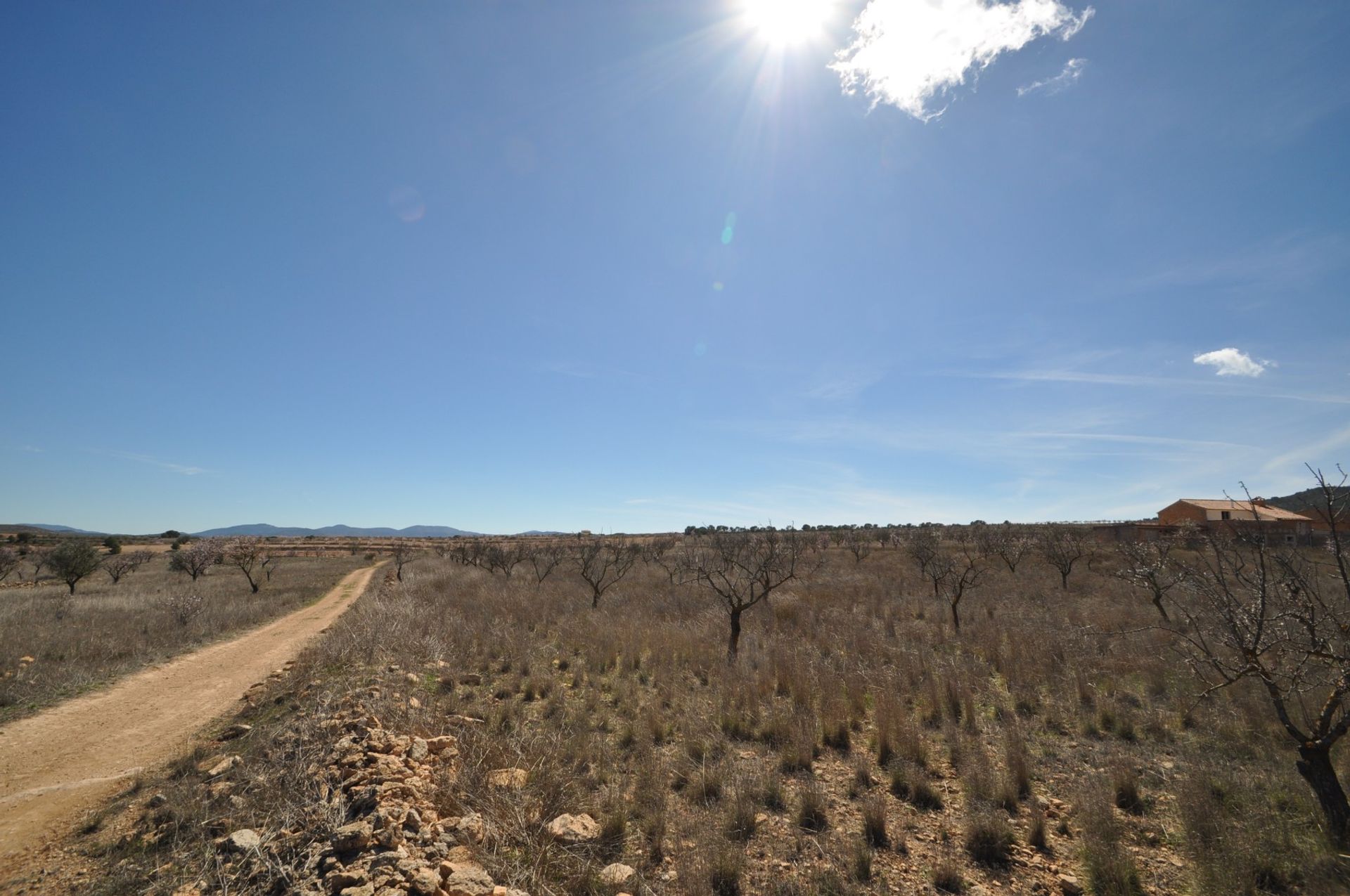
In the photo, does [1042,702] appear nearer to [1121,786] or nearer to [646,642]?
[1121,786]

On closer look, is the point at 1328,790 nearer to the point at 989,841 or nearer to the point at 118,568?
the point at 989,841

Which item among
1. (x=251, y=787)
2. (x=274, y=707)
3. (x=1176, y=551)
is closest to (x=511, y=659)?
(x=274, y=707)

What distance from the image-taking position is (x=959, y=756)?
7305mm

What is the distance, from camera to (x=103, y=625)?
595 inches

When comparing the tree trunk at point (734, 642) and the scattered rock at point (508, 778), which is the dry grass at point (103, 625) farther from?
the tree trunk at point (734, 642)

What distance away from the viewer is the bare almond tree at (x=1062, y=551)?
977 inches

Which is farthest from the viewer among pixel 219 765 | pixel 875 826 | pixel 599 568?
pixel 599 568

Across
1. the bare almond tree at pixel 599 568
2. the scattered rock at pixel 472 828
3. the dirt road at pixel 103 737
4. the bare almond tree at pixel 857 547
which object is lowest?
the dirt road at pixel 103 737

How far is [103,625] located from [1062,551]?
40.6 metres

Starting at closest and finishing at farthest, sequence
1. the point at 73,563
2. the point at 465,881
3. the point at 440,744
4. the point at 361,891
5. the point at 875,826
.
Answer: the point at 361,891 < the point at 465,881 < the point at 875,826 < the point at 440,744 < the point at 73,563

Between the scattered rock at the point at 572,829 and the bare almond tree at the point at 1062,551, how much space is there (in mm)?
25597

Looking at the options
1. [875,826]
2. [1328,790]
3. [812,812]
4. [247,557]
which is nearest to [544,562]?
[247,557]

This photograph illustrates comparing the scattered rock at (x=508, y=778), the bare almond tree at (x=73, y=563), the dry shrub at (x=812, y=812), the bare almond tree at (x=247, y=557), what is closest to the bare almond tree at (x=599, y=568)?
the scattered rock at (x=508, y=778)

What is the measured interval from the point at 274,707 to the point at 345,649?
2664 mm
